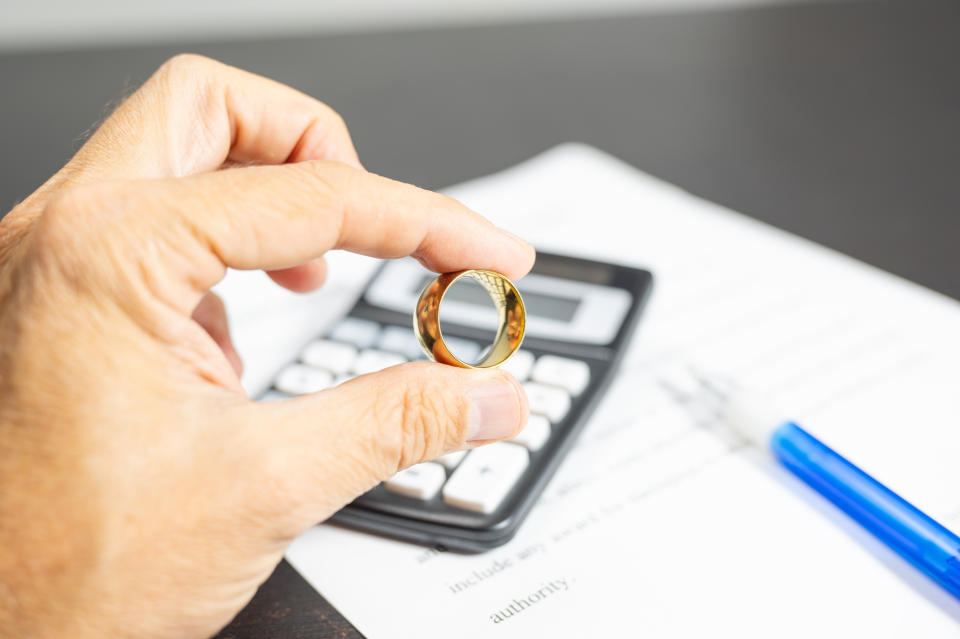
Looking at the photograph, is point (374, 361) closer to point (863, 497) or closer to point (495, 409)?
point (495, 409)

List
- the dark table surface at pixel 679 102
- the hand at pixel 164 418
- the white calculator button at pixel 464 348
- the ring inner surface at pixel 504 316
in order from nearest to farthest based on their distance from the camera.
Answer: the hand at pixel 164 418 < the ring inner surface at pixel 504 316 < the white calculator button at pixel 464 348 < the dark table surface at pixel 679 102

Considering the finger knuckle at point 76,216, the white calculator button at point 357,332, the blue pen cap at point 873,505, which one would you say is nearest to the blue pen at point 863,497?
the blue pen cap at point 873,505

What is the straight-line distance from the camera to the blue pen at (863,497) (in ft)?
1.17

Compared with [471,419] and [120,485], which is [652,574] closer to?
[471,419]

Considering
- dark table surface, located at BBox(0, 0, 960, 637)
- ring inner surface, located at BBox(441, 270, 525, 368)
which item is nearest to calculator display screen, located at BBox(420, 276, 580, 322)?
ring inner surface, located at BBox(441, 270, 525, 368)

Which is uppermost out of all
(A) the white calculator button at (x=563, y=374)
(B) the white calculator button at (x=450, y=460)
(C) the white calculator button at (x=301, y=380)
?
(A) the white calculator button at (x=563, y=374)

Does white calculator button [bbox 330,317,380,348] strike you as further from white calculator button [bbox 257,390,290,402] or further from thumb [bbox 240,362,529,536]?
thumb [bbox 240,362,529,536]

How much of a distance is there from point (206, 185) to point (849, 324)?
1.35 feet

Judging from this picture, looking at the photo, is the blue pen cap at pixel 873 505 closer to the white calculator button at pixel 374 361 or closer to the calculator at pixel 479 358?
the calculator at pixel 479 358

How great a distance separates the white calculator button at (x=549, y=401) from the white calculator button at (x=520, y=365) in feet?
0.03

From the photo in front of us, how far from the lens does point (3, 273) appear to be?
1.07 feet

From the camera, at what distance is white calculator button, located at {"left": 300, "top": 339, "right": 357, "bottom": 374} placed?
0.48 m

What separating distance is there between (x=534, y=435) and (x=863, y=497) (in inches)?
6.0

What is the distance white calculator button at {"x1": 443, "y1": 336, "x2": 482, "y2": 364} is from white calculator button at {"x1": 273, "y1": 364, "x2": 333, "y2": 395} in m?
0.07
